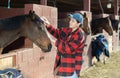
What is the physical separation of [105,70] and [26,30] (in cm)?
471

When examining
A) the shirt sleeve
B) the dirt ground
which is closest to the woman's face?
the shirt sleeve

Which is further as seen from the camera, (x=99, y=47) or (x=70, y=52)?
(x=99, y=47)

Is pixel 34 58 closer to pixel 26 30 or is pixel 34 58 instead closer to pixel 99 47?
pixel 26 30

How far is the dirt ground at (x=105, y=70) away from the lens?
25.9 feet

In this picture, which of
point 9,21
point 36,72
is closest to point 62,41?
point 9,21

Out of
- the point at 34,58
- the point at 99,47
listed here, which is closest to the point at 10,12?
the point at 34,58

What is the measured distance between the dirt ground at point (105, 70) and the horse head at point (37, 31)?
11.7ft

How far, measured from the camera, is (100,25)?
10.5 metres

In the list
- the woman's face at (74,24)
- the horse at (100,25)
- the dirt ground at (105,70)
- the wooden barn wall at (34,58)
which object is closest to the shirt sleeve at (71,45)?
the woman's face at (74,24)

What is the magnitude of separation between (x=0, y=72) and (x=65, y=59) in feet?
2.72

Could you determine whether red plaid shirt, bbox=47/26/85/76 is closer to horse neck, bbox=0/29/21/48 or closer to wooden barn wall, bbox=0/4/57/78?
horse neck, bbox=0/29/21/48

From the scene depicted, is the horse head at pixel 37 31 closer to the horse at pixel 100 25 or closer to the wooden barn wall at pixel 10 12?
the wooden barn wall at pixel 10 12

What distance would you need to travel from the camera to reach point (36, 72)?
18.3ft

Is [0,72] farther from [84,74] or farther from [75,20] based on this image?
[84,74]
